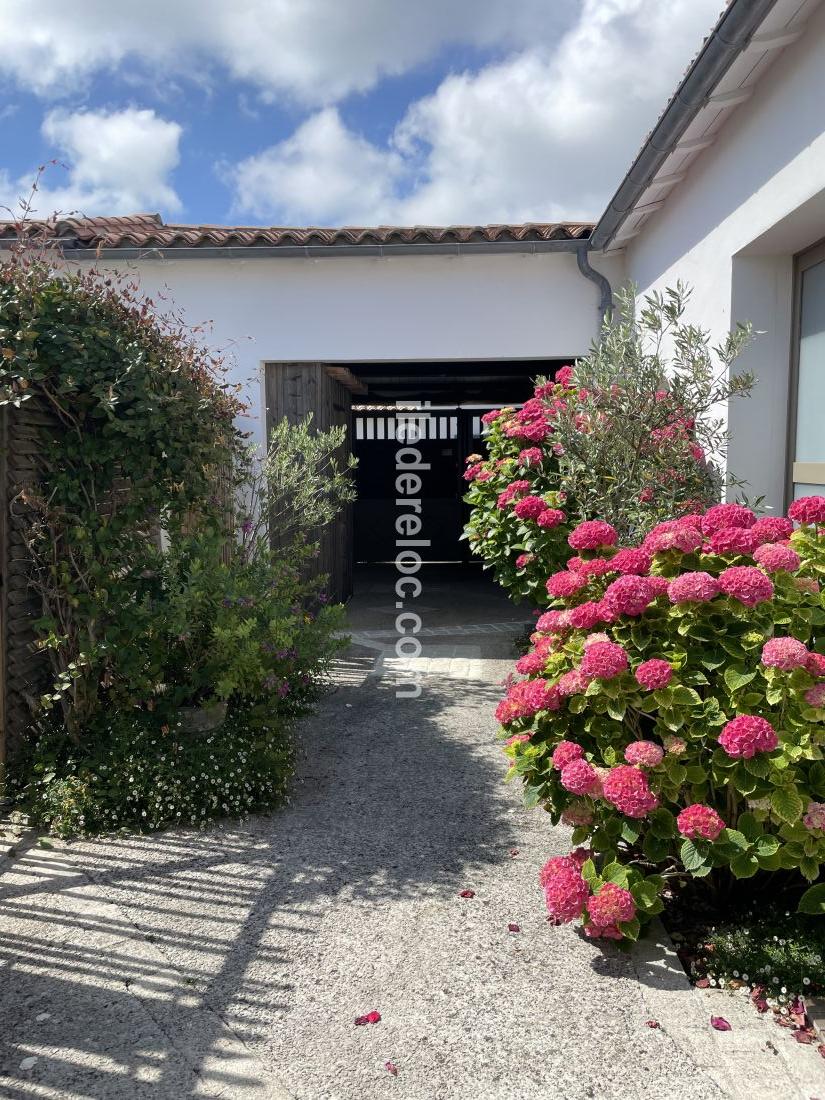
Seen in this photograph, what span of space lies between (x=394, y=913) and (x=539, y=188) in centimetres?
1650

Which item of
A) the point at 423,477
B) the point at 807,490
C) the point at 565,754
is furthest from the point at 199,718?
the point at 423,477

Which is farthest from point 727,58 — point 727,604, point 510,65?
point 510,65

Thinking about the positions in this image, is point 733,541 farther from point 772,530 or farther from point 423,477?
point 423,477

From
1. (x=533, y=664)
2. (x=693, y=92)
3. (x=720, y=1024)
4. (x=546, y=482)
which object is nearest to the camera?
(x=720, y=1024)

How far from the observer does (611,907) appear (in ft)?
8.53

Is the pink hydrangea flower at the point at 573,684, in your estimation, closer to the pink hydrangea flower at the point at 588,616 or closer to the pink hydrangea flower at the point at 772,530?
the pink hydrangea flower at the point at 588,616

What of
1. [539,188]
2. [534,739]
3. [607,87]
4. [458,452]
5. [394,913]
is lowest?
[394,913]

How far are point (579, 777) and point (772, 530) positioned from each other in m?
1.23

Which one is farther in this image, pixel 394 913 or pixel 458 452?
pixel 458 452

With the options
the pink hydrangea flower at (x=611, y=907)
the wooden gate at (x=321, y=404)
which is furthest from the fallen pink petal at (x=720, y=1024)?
the wooden gate at (x=321, y=404)

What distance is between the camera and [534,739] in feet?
9.77

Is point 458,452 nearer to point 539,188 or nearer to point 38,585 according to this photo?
point 539,188

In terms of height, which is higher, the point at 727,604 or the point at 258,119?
the point at 258,119

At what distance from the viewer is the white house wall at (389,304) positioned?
7484 mm
